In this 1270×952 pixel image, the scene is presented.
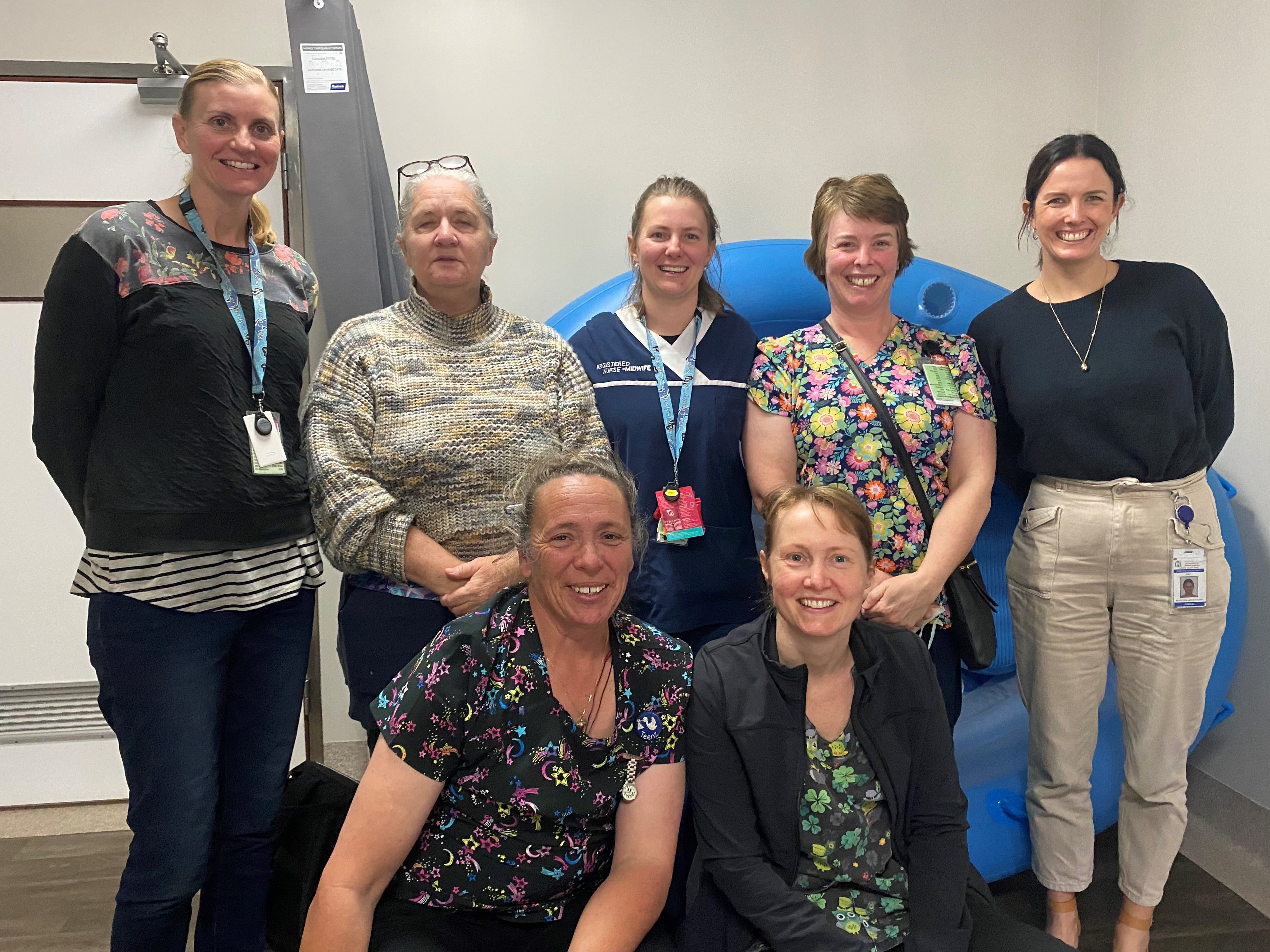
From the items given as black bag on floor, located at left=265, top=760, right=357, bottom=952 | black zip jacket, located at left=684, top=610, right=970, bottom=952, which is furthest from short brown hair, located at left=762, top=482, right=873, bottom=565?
black bag on floor, located at left=265, top=760, right=357, bottom=952

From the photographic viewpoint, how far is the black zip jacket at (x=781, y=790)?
1.38 metres

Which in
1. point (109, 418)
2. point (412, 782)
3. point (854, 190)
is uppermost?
point (854, 190)

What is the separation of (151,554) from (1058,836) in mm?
1862

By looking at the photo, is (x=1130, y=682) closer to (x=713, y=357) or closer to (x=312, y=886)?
(x=713, y=357)

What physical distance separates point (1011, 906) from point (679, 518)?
1.32 meters

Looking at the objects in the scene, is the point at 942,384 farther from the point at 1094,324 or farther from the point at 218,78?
the point at 218,78

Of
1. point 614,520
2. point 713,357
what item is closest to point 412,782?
point 614,520

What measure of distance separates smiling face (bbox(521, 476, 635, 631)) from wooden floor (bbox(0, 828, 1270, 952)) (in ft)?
4.92

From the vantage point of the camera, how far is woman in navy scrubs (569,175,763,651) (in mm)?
1787

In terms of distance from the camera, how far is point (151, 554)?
4.85 feet

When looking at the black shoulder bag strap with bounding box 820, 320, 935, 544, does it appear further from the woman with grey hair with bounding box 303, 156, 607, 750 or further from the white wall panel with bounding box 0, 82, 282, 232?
the white wall panel with bounding box 0, 82, 282, 232

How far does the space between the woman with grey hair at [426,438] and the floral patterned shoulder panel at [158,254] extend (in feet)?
0.65

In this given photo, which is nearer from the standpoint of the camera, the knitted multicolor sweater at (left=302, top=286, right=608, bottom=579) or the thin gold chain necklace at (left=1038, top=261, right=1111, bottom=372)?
the knitted multicolor sweater at (left=302, top=286, right=608, bottom=579)

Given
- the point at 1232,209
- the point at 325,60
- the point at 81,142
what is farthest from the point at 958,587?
the point at 81,142
